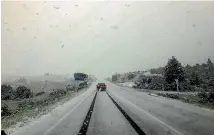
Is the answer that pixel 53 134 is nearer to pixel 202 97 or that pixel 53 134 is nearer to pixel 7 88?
pixel 202 97

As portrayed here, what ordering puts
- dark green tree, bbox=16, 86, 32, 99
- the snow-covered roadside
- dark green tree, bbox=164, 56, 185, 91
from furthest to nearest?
1. dark green tree, bbox=164, 56, 185, 91
2. dark green tree, bbox=16, 86, 32, 99
3. the snow-covered roadside

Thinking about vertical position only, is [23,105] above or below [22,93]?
below

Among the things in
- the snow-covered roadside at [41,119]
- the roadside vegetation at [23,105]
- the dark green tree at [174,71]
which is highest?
the dark green tree at [174,71]

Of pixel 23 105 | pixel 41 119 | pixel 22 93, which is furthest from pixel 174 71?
pixel 41 119

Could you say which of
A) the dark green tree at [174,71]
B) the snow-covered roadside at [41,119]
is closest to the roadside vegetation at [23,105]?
the snow-covered roadside at [41,119]

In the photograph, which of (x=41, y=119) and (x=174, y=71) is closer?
(x=41, y=119)

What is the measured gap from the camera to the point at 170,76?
55.8m

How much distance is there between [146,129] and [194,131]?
185 centimetres

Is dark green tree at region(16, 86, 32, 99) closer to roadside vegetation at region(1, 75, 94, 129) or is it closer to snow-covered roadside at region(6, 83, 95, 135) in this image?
roadside vegetation at region(1, 75, 94, 129)

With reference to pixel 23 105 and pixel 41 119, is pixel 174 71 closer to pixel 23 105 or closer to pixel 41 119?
pixel 23 105

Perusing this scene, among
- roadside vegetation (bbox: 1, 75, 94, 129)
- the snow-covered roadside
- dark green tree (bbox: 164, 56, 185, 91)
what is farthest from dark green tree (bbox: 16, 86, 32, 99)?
the snow-covered roadside

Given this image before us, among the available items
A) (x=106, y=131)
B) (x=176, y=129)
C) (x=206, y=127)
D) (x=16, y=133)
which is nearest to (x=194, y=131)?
(x=176, y=129)

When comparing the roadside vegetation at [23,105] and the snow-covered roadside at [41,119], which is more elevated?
the snow-covered roadside at [41,119]

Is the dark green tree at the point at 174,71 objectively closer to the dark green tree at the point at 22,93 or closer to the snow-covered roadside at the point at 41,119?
the dark green tree at the point at 22,93
